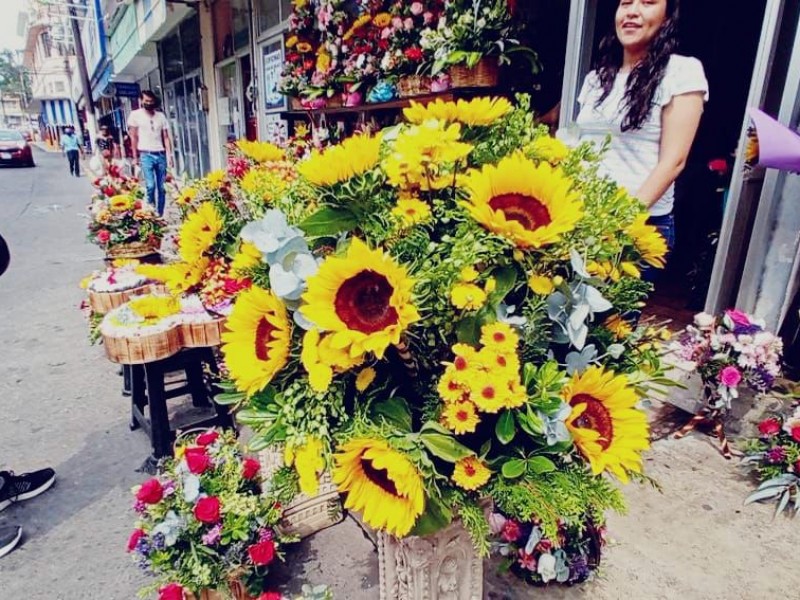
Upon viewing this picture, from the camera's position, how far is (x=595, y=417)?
999 millimetres

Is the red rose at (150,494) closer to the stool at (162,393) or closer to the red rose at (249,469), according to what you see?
the red rose at (249,469)

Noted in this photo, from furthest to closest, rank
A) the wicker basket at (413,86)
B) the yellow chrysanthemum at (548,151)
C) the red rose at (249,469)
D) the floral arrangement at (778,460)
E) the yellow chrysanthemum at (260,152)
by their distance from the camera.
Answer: the wicker basket at (413,86) → the floral arrangement at (778,460) → the red rose at (249,469) → the yellow chrysanthemum at (260,152) → the yellow chrysanthemum at (548,151)

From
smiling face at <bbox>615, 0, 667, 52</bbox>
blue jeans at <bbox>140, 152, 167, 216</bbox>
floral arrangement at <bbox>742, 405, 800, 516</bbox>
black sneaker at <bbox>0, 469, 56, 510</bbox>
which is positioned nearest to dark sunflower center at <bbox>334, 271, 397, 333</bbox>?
smiling face at <bbox>615, 0, 667, 52</bbox>

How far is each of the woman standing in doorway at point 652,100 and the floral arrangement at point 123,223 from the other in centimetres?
333

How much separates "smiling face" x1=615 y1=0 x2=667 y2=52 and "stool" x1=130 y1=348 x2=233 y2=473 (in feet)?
7.97

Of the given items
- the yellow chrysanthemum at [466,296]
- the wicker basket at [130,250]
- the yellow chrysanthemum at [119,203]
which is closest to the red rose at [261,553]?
the yellow chrysanthemum at [466,296]

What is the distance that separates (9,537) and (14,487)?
12.5 inches

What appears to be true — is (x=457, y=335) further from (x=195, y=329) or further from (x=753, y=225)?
(x=753, y=225)

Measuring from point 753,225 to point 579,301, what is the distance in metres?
2.12

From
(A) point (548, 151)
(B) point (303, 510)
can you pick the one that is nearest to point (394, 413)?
(A) point (548, 151)

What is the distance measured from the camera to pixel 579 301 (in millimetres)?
961

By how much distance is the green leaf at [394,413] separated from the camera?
987 mm

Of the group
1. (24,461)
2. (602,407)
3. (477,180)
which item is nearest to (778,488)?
(602,407)

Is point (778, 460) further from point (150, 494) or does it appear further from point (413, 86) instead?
point (413, 86)
